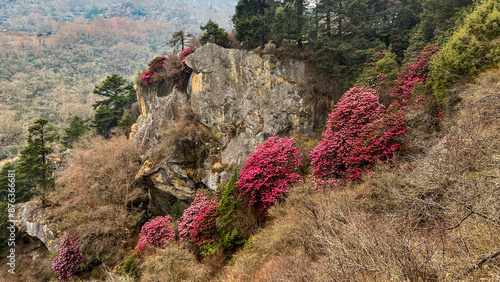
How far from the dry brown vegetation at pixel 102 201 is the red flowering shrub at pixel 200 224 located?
668 cm

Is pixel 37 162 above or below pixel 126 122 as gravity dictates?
below

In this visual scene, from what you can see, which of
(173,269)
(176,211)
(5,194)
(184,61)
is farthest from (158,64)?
(5,194)

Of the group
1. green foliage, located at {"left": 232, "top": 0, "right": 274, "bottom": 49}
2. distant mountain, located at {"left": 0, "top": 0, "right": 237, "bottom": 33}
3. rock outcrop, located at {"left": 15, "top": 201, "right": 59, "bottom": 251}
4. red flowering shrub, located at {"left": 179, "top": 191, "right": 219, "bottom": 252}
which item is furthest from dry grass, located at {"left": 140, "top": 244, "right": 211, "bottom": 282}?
distant mountain, located at {"left": 0, "top": 0, "right": 237, "bottom": 33}

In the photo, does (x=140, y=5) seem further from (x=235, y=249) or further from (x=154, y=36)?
(x=235, y=249)

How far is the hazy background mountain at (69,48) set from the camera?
4175 centimetres

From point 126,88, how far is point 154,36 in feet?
236

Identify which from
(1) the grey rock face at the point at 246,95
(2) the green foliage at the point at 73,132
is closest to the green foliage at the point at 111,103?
(2) the green foliage at the point at 73,132

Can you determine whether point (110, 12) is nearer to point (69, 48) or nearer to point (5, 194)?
point (69, 48)

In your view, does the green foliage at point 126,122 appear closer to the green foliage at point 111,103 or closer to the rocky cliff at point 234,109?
the green foliage at point 111,103

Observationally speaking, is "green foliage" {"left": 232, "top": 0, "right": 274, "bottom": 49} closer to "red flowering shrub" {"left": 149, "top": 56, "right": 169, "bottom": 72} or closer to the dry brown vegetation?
"red flowering shrub" {"left": 149, "top": 56, "right": 169, "bottom": 72}

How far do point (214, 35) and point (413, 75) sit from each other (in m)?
15.1

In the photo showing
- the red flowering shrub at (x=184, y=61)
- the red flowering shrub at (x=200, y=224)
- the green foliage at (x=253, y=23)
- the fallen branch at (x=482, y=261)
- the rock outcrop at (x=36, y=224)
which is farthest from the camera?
the red flowering shrub at (x=184, y=61)

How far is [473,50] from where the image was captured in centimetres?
788

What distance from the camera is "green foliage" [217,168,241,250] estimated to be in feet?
30.3
